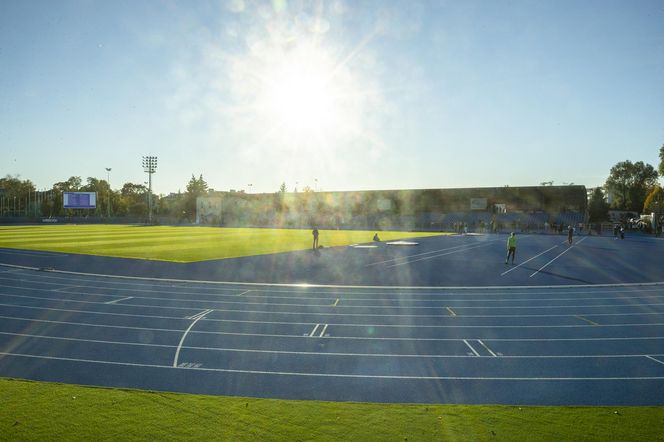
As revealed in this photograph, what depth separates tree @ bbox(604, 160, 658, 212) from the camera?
11019 cm

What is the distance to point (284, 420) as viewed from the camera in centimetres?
642

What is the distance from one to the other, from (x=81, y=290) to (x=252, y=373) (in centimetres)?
1127

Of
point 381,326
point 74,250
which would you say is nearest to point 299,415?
point 381,326

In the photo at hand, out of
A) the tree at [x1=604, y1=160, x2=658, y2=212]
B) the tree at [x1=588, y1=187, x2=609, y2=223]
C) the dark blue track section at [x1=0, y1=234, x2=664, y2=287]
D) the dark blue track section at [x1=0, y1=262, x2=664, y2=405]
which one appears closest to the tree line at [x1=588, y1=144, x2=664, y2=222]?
the tree at [x1=604, y1=160, x2=658, y2=212]

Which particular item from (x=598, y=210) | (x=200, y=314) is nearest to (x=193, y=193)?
(x=598, y=210)

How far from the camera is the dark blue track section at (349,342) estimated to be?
782 cm

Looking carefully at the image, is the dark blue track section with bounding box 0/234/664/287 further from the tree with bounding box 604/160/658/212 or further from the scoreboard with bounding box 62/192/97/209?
the tree with bounding box 604/160/658/212

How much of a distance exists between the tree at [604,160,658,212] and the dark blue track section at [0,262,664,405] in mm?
115103

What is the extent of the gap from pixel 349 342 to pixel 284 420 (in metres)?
3.96

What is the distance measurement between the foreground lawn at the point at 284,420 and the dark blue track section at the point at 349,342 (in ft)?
1.52

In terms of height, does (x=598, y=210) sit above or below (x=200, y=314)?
above

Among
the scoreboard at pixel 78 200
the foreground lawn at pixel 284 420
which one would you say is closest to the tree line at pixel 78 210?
the scoreboard at pixel 78 200

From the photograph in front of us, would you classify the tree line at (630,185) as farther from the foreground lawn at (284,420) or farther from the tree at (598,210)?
the foreground lawn at (284,420)

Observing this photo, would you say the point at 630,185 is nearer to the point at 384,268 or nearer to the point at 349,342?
the point at 384,268
